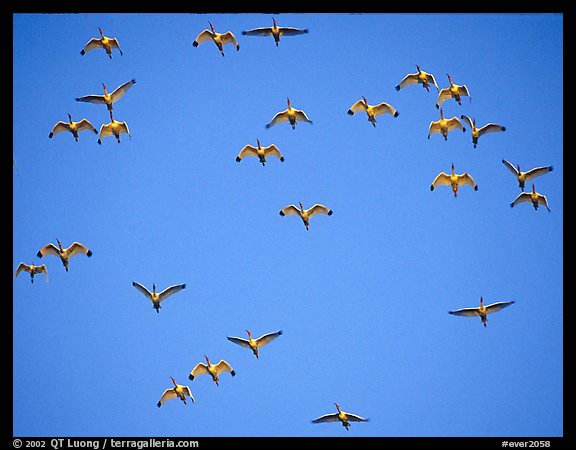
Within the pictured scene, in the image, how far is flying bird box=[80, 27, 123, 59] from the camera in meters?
33.1

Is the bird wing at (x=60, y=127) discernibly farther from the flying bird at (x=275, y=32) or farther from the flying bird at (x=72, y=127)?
the flying bird at (x=275, y=32)

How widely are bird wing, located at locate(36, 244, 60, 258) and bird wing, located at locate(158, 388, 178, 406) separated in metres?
4.94

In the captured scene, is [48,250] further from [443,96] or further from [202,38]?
[443,96]

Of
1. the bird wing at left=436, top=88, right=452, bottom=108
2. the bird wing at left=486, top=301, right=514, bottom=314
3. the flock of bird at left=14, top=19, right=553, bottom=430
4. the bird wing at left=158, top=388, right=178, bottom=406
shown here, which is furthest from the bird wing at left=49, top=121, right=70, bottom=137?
the bird wing at left=486, top=301, right=514, bottom=314

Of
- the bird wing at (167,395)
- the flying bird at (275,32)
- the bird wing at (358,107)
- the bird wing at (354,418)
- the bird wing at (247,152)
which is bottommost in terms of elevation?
the bird wing at (354,418)

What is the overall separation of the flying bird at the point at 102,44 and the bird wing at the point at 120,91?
1.27 m

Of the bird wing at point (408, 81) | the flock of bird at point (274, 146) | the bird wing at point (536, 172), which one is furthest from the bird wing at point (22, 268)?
the bird wing at point (536, 172)

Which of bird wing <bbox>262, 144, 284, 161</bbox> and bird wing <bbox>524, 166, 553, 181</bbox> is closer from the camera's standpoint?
bird wing <bbox>524, 166, 553, 181</bbox>

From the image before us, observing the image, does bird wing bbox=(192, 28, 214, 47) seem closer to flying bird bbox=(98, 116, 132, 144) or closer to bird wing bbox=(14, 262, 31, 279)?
flying bird bbox=(98, 116, 132, 144)

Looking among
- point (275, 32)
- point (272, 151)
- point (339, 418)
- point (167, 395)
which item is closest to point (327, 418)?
point (339, 418)

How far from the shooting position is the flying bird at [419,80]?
3294cm
